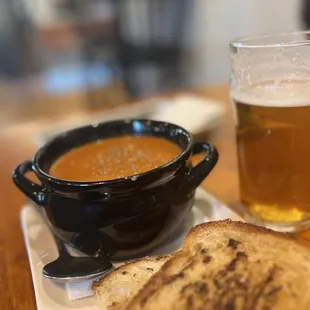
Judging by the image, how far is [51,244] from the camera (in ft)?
2.35

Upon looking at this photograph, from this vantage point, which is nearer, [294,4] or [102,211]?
[102,211]

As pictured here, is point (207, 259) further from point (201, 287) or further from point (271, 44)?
point (271, 44)

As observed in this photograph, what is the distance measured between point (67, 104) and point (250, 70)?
292 centimetres

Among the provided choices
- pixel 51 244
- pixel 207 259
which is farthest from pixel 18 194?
pixel 207 259

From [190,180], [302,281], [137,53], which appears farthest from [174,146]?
[137,53]

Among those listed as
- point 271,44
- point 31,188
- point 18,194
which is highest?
point 271,44

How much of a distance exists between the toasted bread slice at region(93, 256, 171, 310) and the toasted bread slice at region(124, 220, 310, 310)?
3 cm

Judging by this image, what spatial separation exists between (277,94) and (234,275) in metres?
0.28

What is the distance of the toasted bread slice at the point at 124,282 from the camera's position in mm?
540

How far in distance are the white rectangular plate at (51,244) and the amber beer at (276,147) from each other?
0.06 m

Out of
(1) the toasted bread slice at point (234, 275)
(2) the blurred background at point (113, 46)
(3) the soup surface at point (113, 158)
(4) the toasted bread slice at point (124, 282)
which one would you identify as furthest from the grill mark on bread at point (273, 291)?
(2) the blurred background at point (113, 46)

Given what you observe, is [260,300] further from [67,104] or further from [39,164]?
[67,104]

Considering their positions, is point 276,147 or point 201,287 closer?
point 201,287

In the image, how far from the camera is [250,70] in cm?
72
